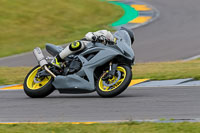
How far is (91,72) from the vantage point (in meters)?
8.05

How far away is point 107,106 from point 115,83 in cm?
70

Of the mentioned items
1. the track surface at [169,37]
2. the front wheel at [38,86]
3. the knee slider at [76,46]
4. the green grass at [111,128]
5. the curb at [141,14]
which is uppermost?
the green grass at [111,128]

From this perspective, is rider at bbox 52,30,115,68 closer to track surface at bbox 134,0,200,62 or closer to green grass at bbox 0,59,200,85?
green grass at bbox 0,59,200,85

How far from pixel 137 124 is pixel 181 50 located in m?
11.1

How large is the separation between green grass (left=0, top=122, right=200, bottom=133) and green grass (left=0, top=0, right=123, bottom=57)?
39.4 feet

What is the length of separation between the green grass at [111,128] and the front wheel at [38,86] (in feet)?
8.04

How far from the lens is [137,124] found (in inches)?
223

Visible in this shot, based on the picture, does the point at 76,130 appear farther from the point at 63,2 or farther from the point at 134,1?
the point at 134,1

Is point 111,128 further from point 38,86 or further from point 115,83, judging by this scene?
point 38,86

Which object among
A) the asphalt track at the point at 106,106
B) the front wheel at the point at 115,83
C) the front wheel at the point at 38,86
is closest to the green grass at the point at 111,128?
the asphalt track at the point at 106,106

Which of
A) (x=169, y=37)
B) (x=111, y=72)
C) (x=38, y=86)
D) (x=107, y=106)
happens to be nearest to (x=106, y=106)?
(x=107, y=106)

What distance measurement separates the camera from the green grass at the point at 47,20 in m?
19.5

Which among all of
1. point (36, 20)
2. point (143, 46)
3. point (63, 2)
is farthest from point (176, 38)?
point (63, 2)

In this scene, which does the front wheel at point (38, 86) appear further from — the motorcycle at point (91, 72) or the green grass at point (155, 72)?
the green grass at point (155, 72)
